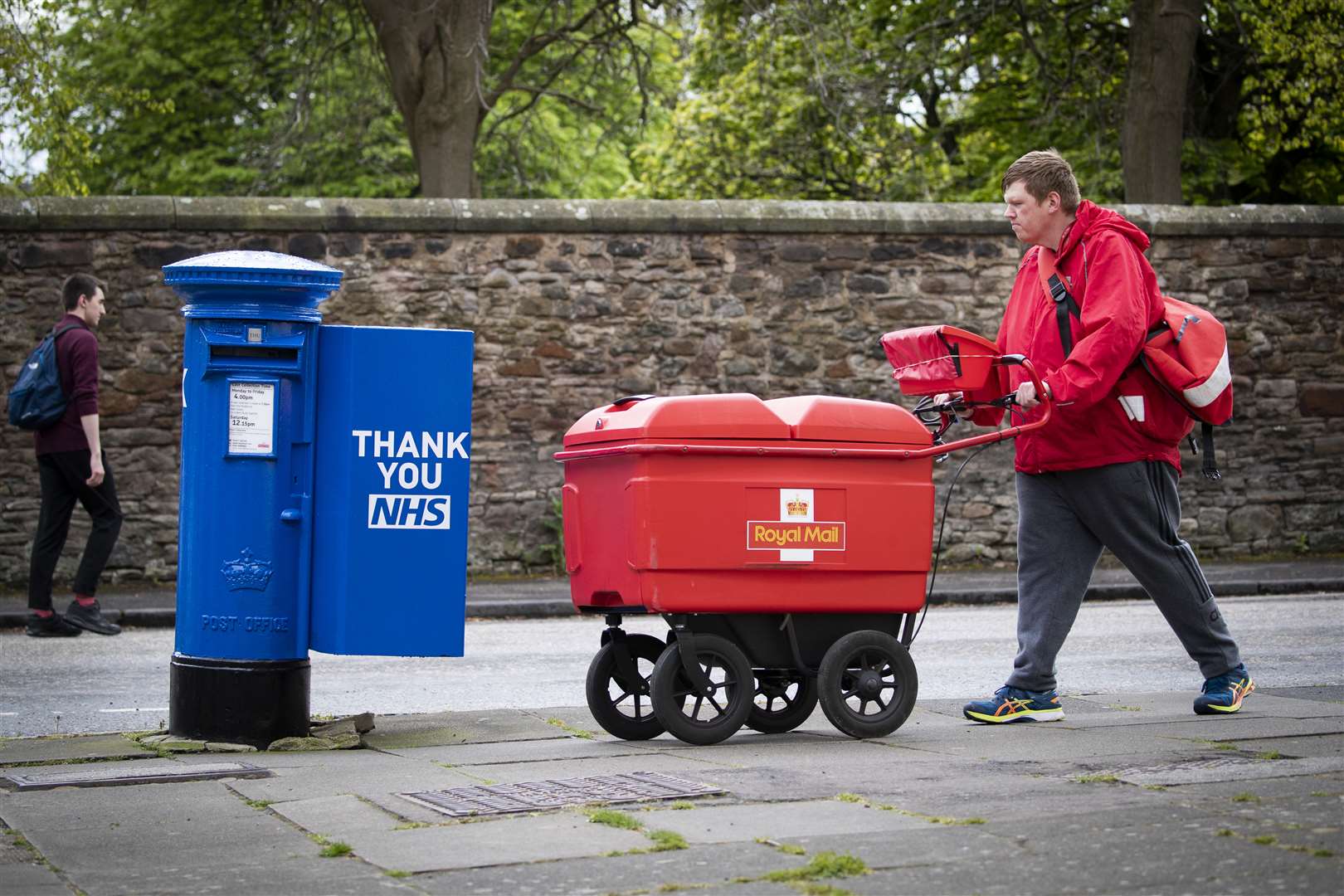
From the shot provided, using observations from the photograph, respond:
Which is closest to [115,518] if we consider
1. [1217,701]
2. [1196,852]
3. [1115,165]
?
[1217,701]

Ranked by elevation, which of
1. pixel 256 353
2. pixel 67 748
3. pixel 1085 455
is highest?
pixel 256 353

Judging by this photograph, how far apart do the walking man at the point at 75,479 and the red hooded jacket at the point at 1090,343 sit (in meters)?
6.53

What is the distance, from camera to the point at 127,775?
5.42 m

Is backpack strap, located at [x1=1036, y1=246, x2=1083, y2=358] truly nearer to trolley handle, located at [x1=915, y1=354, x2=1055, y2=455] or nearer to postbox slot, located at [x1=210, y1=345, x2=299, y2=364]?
trolley handle, located at [x1=915, y1=354, x2=1055, y2=455]

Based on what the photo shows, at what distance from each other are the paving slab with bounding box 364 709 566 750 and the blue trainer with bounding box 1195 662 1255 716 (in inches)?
95.3

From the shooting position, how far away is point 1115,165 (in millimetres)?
25266

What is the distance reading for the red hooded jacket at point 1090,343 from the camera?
584 centimetres

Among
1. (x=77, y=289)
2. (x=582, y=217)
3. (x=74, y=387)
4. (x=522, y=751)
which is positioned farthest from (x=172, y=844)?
(x=582, y=217)

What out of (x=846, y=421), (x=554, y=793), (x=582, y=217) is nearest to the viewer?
(x=554, y=793)

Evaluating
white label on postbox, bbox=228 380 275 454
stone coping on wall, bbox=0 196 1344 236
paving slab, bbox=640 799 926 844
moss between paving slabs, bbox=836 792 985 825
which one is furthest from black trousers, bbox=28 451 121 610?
moss between paving slabs, bbox=836 792 985 825

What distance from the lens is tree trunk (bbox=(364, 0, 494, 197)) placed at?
58.9 ft

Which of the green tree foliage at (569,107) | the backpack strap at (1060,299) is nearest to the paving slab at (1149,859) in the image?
the backpack strap at (1060,299)

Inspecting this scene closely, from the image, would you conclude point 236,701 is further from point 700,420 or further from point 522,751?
point 700,420

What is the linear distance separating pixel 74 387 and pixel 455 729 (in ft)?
17.4
